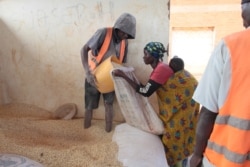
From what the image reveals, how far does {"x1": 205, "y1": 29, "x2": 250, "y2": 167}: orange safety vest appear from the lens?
1113 mm

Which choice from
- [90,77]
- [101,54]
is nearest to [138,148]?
[90,77]

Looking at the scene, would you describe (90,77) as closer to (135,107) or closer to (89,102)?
(89,102)

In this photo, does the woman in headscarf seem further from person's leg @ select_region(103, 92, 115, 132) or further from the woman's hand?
person's leg @ select_region(103, 92, 115, 132)

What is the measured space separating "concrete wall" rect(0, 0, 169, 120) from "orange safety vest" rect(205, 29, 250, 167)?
6.71 ft

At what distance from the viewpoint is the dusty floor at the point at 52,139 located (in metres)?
2.27

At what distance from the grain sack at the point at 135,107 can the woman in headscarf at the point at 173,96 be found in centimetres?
7

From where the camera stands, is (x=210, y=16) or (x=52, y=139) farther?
(x=210, y=16)

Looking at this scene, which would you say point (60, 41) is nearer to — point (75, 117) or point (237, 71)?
point (75, 117)

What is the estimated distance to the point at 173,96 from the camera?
2.69m

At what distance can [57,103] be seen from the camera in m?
3.54

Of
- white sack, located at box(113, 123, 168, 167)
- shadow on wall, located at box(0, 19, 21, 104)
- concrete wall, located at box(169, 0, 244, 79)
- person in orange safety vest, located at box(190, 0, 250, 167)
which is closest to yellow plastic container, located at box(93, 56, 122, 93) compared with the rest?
white sack, located at box(113, 123, 168, 167)

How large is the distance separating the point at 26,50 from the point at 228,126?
2.89m

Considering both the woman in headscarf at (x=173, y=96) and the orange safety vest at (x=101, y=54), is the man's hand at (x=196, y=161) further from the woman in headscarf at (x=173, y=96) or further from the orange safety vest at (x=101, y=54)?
the orange safety vest at (x=101, y=54)

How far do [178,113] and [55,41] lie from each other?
68.0 inches
